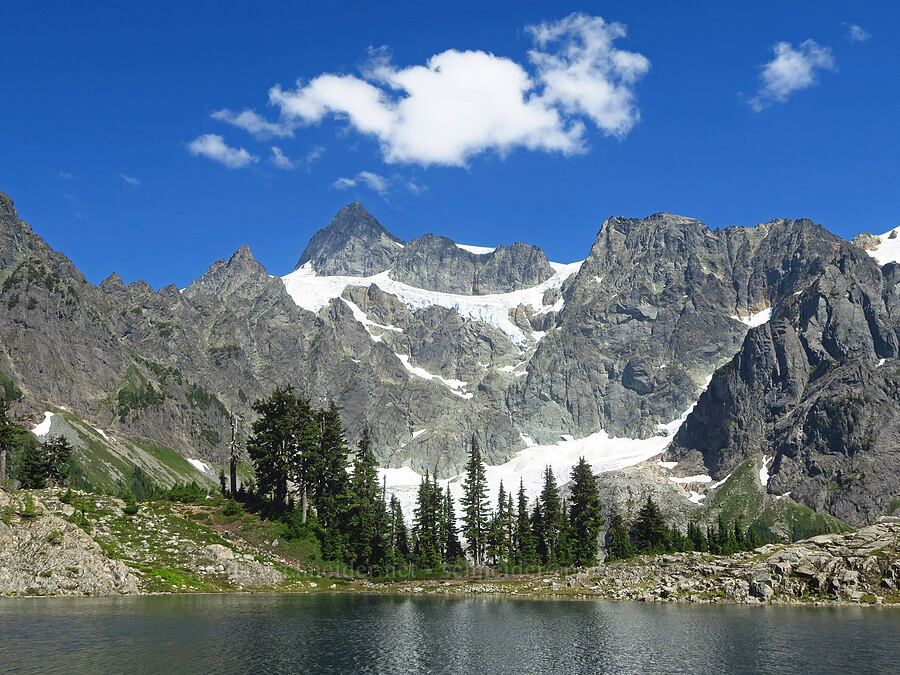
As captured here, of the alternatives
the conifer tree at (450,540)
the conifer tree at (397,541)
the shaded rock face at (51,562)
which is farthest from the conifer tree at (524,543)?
the shaded rock face at (51,562)

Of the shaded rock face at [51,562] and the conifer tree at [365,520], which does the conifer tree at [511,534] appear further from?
the shaded rock face at [51,562]

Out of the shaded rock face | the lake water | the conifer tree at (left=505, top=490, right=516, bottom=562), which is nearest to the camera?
the lake water

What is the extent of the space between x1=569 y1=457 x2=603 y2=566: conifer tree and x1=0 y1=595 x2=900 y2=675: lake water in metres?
56.4

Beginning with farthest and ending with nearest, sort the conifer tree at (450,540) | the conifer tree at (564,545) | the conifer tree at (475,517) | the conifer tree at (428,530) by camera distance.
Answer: the conifer tree at (450,540), the conifer tree at (475,517), the conifer tree at (564,545), the conifer tree at (428,530)

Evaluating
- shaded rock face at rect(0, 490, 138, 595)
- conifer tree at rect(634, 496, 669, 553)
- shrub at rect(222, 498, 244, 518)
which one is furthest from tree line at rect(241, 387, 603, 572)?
shaded rock face at rect(0, 490, 138, 595)

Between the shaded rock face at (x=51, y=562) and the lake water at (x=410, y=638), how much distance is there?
371 centimetres

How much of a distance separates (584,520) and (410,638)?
91.1m

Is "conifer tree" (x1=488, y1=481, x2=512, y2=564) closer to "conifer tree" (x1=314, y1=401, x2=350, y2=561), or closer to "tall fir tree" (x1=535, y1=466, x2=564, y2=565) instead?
"tall fir tree" (x1=535, y1=466, x2=564, y2=565)

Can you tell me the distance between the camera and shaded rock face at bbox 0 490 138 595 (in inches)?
2778

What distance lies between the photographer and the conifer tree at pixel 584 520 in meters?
134

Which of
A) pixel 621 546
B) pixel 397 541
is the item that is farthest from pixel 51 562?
pixel 621 546

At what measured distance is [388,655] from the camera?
48.4 metres

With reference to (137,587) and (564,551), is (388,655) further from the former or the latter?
(564,551)

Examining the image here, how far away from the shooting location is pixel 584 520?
140625 millimetres
